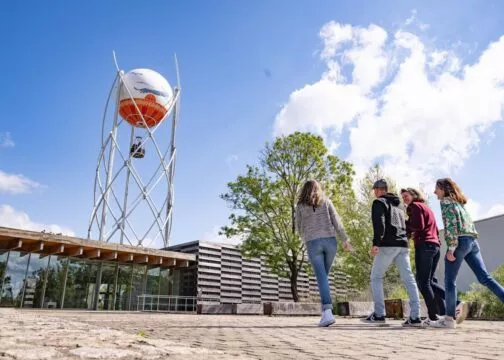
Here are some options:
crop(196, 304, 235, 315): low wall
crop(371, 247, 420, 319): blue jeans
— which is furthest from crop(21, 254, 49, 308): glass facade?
crop(371, 247, 420, 319): blue jeans

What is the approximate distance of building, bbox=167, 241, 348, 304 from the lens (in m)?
19.6

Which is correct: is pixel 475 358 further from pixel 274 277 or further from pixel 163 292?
pixel 274 277

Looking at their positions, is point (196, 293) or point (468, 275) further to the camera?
point (468, 275)

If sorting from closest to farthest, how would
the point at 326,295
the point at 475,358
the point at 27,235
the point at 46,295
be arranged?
the point at 475,358, the point at 326,295, the point at 27,235, the point at 46,295

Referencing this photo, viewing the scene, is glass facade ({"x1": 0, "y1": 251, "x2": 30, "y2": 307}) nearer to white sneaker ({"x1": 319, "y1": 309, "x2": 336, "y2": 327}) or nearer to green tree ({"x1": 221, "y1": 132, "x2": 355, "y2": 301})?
green tree ({"x1": 221, "y1": 132, "x2": 355, "y2": 301})

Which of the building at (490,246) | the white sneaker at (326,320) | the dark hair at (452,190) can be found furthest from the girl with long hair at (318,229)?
the building at (490,246)

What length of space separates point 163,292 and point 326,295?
1552cm

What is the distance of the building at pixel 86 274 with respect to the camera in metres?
14.7

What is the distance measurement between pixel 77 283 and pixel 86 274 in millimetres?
519

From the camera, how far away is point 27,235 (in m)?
13.5

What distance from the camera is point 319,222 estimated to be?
5242 mm

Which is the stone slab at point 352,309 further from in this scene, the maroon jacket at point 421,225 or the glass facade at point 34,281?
the glass facade at point 34,281

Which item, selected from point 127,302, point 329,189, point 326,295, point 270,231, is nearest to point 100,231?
point 127,302

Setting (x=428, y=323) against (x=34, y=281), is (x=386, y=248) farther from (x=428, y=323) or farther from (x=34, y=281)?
(x=34, y=281)
